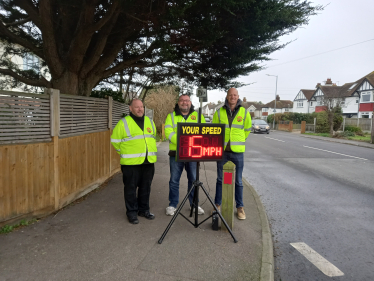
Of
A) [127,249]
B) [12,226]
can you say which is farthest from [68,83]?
[127,249]

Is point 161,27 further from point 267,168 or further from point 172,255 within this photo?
point 267,168

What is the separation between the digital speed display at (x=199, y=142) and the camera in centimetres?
385

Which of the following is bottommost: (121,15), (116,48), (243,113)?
(243,113)

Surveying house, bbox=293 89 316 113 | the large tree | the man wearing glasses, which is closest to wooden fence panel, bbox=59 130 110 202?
the large tree

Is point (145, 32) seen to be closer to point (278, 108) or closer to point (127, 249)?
point (127, 249)

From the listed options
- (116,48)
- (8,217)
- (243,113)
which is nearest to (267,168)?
(243,113)

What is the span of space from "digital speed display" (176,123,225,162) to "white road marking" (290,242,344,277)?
1.71 m

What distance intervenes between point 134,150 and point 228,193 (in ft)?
5.25

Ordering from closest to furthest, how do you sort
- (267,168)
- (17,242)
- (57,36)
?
(17,242) < (57,36) < (267,168)

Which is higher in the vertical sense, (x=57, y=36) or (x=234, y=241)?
(x=57, y=36)

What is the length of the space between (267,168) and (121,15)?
6988mm

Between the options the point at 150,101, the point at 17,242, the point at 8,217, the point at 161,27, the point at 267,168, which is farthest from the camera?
the point at 150,101

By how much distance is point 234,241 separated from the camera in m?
3.77

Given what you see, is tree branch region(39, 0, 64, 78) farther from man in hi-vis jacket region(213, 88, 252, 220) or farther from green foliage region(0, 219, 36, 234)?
man in hi-vis jacket region(213, 88, 252, 220)
